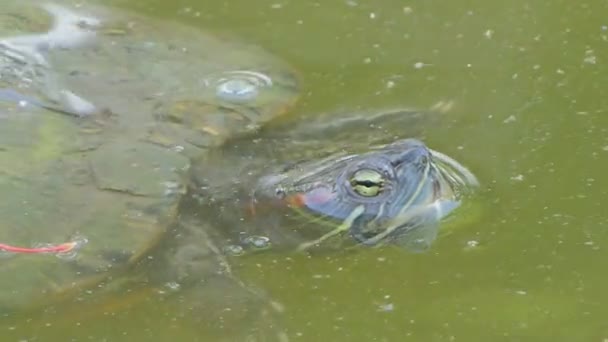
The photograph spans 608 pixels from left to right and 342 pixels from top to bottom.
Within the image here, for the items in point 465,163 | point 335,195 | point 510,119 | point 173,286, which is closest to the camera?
point 173,286

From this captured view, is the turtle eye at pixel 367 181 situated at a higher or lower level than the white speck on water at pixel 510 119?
lower

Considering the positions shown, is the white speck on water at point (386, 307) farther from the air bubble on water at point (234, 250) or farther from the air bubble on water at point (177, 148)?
the air bubble on water at point (177, 148)

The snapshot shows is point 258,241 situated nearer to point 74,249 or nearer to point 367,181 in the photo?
point 367,181

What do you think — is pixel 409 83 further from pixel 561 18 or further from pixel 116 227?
pixel 116 227

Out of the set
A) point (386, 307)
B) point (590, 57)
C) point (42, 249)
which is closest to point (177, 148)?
point (42, 249)

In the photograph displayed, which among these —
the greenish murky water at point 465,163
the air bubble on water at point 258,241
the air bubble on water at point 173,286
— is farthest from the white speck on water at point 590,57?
the air bubble on water at point 173,286
